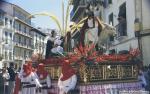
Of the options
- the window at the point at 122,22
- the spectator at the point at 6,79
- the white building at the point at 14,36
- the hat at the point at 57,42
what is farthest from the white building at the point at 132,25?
the white building at the point at 14,36

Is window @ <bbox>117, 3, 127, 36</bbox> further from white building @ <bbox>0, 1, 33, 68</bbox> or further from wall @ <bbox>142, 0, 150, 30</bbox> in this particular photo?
white building @ <bbox>0, 1, 33, 68</bbox>

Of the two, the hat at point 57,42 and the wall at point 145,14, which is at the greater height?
the wall at point 145,14

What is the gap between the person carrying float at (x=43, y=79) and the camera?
10642 mm

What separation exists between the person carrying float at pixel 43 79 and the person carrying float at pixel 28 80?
0.48 ft

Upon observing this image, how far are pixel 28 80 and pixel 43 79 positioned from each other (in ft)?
1.62

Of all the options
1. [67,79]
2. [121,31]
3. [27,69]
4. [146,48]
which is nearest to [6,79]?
[146,48]

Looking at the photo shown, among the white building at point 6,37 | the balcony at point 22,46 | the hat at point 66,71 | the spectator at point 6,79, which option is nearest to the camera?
the hat at point 66,71

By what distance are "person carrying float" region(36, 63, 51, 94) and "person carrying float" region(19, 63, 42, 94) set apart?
0.48 ft

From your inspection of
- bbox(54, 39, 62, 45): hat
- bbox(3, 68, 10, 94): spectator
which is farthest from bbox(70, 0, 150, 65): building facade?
bbox(3, 68, 10, 94): spectator

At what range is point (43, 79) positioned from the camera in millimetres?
10805

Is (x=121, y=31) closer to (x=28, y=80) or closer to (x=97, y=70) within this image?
(x=28, y=80)

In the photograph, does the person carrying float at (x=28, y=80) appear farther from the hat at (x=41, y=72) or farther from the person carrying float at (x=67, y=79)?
the person carrying float at (x=67, y=79)

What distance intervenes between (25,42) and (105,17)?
206ft

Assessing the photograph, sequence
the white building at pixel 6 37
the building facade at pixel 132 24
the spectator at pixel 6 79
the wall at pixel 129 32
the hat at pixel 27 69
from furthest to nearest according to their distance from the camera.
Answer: the white building at pixel 6 37 → the wall at pixel 129 32 → the building facade at pixel 132 24 → the spectator at pixel 6 79 → the hat at pixel 27 69
